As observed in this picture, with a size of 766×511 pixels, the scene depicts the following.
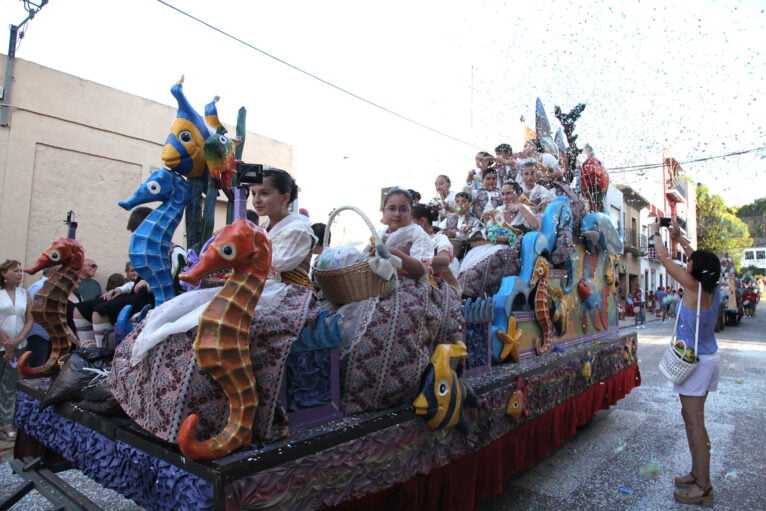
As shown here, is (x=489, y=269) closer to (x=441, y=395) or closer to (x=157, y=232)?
(x=441, y=395)

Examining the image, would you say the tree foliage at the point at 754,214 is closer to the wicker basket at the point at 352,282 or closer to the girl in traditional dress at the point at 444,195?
the girl in traditional dress at the point at 444,195

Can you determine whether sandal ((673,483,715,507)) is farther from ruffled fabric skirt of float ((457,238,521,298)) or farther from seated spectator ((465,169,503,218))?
seated spectator ((465,169,503,218))

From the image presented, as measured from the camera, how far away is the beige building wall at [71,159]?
7.12 meters

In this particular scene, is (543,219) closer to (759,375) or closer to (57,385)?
(57,385)

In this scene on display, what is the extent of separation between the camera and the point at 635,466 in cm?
400

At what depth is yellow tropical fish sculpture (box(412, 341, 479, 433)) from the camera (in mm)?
2281

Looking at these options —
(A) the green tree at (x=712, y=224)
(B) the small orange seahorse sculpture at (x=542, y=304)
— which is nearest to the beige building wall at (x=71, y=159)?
(B) the small orange seahorse sculpture at (x=542, y=304)

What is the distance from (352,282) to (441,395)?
69 centimetres

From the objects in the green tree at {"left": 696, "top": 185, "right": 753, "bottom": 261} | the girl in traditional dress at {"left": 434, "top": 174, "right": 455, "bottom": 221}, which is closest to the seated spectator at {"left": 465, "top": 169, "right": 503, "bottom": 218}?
the girl in traditional dress at {"left": 434, "top": 174, "right": 455, "bottom": 221}

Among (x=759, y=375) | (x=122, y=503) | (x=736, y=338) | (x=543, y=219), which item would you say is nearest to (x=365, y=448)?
(x=122, y=503)

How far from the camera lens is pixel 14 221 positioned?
23.3 feet

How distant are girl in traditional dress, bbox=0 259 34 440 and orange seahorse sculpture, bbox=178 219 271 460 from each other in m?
4.10

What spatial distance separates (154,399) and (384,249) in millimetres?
1116

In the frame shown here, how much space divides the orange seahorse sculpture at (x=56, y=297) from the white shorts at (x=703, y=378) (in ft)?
13.2
